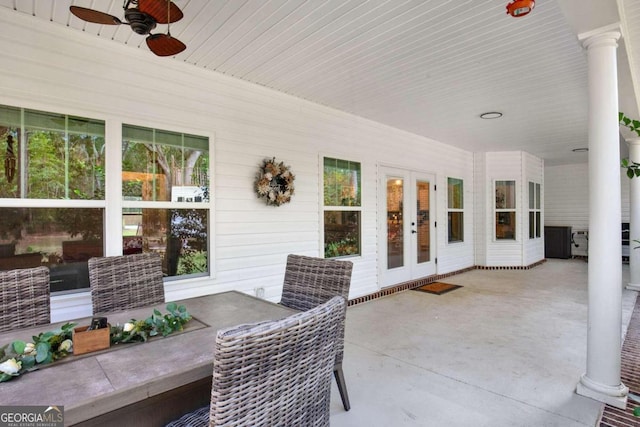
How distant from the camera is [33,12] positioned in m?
2.56

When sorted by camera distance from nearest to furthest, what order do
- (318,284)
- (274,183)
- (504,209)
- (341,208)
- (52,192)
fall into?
(318,284) < (52,192) < (274,183) < (341,208) < (504,209)

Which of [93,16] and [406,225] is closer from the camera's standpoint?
[93,16]

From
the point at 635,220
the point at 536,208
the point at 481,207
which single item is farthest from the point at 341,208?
the point at 536,208

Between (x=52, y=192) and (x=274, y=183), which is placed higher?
(x=274, y=183)

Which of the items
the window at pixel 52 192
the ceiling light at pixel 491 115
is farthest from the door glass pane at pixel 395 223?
the window at pixel 52 192

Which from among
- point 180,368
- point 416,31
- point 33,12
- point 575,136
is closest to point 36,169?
point 33,12

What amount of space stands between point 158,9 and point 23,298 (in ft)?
5.63

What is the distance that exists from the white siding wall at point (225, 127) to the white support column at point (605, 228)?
9.53ft

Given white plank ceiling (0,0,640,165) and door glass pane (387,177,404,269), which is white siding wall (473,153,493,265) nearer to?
door glass pane (387,177,404,269)

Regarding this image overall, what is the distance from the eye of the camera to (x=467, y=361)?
3098 millimetres

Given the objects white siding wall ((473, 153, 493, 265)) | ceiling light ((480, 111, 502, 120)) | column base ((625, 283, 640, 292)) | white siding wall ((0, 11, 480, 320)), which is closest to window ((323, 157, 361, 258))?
white siding wall ((0, 11, 480, 320))

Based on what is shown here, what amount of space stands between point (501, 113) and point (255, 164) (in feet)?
11.5

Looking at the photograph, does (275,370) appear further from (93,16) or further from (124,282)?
(93,16)

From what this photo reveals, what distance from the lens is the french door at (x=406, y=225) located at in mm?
5691
